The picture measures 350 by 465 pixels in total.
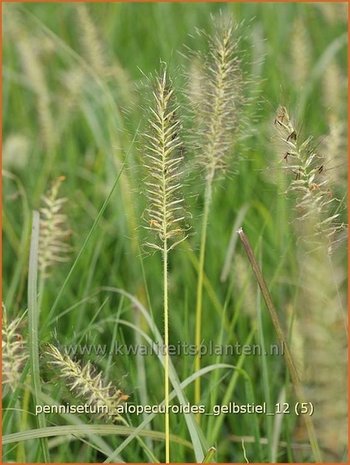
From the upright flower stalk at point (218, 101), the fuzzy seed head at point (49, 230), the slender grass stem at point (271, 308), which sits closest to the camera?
the slender grass stem at point (271, 308)

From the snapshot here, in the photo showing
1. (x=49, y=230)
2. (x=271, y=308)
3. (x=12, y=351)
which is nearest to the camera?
(x=271, y=308)

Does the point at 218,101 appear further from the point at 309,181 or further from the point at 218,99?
the point at 309,181

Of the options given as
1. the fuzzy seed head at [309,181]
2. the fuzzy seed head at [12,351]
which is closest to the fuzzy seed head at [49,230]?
the fuzzy seed head at [12,351]

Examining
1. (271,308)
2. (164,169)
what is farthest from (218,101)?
(271,308)

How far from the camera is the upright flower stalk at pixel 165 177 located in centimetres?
96

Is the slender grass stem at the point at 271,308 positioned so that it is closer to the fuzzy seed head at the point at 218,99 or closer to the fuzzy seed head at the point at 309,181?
the fuzzy seed head at the point at 309,181

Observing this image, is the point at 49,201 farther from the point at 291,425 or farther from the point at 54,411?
the point at 291,425

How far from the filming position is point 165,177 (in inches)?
38.4

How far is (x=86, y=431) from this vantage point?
3.32ft

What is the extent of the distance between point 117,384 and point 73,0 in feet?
3.73

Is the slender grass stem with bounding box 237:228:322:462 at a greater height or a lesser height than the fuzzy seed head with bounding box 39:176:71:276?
lesser

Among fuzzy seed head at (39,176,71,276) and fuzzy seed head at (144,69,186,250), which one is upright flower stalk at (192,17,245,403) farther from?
fuzzy seed head at (39,176,71,276)

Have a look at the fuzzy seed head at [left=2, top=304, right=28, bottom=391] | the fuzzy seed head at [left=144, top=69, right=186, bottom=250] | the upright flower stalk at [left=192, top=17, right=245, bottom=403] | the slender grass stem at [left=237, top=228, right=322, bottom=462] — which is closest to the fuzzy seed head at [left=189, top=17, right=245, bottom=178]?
the upright flower stalk at [left=192, top=17, right=245, bottom=403]

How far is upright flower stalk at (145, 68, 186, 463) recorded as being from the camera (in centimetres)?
96
